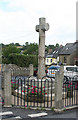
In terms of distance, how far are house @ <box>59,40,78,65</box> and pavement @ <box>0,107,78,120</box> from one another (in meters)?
40.1

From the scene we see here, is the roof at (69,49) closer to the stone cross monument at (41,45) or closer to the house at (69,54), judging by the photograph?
the house at (69,54)

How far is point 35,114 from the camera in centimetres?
688

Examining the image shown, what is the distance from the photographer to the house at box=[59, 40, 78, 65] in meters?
47.1

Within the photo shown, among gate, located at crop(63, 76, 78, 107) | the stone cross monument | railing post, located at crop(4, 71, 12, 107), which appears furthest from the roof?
railing post, located at crop(4, 71, 12, 107)

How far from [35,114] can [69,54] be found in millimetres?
41396

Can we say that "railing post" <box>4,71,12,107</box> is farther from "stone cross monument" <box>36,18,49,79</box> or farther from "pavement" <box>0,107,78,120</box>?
"stone cross monument" <box>36,18,49,79</box>

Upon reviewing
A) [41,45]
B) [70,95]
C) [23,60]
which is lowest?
[70,95]

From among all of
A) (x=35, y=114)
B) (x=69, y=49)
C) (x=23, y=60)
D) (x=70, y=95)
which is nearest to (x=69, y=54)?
(x=69, y=49)

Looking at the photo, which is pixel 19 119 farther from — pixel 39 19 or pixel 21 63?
pixel 21 63

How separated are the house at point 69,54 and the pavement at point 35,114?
40056 millimetres

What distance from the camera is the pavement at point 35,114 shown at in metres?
6.54

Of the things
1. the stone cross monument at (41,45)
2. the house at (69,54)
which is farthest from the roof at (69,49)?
the stone cross monument at (41,45)

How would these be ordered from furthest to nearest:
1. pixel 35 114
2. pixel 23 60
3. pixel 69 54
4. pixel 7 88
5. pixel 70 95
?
pixel 69 54
pixel 23 60
pixel 70 95
pixel 7 88
pixel 35 114

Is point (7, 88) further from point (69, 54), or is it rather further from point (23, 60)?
point (69, 54)
